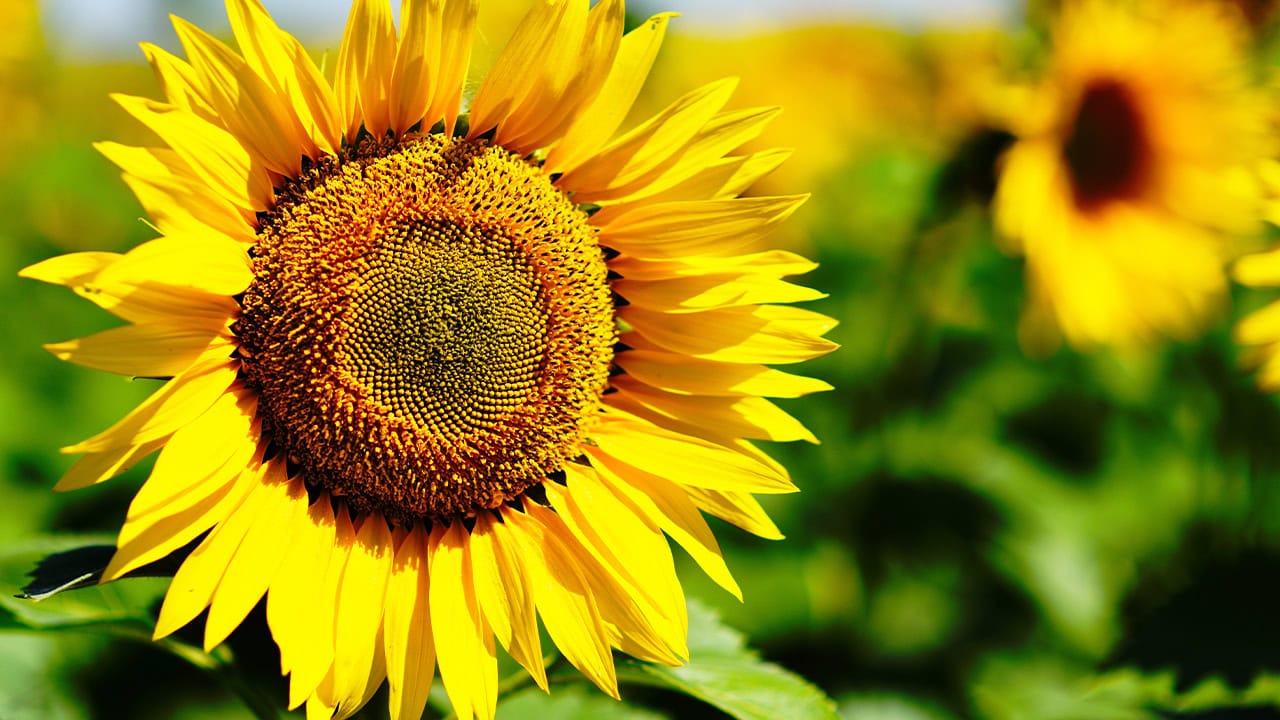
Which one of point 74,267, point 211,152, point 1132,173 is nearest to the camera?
point 74,267

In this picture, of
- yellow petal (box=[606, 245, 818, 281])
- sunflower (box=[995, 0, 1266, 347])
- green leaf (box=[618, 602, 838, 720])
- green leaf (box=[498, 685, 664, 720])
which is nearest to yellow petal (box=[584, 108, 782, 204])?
yellow petal (box=[606, 245, 818, 281])

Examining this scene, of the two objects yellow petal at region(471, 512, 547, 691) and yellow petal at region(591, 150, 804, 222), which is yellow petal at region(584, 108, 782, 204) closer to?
yellow petal at region(591, 150, 804, 222)

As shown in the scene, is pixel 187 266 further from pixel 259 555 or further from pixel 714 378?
pixel 714 378

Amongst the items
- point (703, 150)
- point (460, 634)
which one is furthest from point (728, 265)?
point (460, 634)

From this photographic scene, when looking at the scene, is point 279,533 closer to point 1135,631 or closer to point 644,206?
point 644,206

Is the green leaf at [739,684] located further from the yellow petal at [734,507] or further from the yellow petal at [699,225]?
the yellow petal at [699,225]

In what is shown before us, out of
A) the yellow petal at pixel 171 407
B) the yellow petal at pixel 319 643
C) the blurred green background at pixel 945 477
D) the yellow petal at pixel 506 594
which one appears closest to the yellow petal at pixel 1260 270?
the blurred green background at pixel 945 477
